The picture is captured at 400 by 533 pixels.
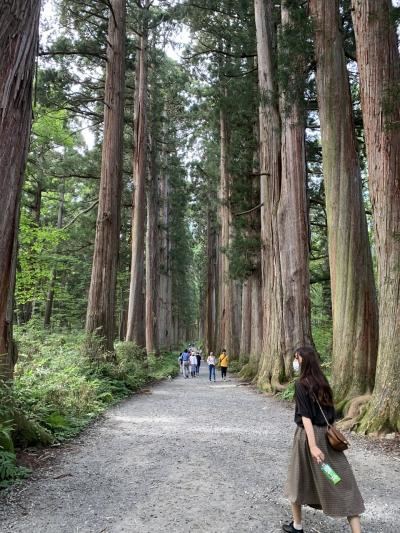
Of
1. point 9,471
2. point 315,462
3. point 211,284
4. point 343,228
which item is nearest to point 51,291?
point 211,284

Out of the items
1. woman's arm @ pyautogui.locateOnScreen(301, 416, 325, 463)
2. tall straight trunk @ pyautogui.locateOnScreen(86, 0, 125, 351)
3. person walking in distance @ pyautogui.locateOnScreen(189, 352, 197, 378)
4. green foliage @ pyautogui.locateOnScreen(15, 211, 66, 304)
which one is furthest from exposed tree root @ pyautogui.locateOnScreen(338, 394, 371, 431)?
green foliage @ pyautogui.locateOnScreen(15, 211, 66, 304)

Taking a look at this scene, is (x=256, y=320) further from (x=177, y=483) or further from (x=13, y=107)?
(x=13, y=107)

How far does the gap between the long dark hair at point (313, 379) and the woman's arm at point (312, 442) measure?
0.65 feet

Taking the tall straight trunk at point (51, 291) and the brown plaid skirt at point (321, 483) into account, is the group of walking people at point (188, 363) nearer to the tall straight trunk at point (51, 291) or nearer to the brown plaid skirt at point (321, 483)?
the tall straight trunk at point (51, 291)

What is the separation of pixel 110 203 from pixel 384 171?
772cm

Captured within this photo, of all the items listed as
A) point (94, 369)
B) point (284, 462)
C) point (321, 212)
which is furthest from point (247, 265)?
point (284, 462)

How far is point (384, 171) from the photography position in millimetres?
7164

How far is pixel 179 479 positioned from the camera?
472cm

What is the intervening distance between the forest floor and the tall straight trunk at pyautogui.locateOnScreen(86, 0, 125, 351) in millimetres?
4485

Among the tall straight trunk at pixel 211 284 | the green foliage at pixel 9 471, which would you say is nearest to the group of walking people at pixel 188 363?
the tall straight trunk at pixel 211 284

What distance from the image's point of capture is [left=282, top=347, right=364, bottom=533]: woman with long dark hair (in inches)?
127

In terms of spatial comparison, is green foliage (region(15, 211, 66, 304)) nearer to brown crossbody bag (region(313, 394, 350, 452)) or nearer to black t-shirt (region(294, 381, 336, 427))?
black t-shirt (region(294, 381, 336, 427))

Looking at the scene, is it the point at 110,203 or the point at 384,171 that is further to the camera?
the point at 110,203

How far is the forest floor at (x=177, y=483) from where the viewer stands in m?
3.64
